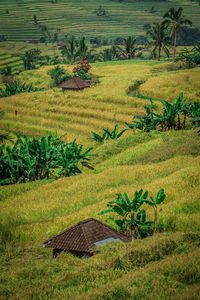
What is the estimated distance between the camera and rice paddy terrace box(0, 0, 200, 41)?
11638 cm

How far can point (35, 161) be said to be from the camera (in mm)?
15469

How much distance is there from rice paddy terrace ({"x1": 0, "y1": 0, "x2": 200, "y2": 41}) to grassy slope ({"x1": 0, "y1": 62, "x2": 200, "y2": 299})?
304 feet

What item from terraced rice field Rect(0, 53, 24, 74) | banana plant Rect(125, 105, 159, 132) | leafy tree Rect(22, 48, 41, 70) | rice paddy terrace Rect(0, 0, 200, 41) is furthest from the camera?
rice paddy terrace Rect(0, 0, 200, 41)

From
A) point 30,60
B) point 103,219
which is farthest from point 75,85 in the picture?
point 30,60

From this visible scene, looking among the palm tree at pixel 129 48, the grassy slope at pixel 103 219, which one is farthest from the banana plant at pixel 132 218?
the palm tree at pixel 129 48

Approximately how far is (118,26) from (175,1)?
63.3 meters

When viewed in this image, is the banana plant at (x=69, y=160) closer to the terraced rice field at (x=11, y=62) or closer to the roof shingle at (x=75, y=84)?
the roof shingle at (x=75, y=84)

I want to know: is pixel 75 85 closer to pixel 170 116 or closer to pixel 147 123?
pixel 147 123

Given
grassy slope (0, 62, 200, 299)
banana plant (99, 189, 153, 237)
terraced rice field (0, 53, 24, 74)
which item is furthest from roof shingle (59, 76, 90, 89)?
terraced rice field (0, 53, 24, 74)

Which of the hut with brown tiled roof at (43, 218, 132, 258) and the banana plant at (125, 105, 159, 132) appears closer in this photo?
the hut with brown tiled roof at (43, 218, 132, 258)

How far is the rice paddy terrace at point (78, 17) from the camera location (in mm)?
116375

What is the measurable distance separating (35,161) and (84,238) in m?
8.33

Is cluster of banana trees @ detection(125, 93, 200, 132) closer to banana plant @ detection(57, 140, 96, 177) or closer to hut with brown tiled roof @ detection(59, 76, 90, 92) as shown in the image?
banana plant @ detection(57, 140, 96, 177)

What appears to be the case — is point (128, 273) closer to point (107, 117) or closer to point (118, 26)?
point (107, 117)
